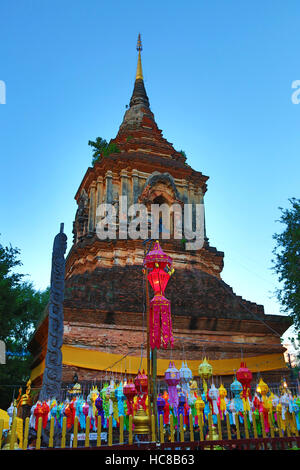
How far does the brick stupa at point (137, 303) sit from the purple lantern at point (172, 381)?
4.00 m

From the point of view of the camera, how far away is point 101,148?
75.5ft

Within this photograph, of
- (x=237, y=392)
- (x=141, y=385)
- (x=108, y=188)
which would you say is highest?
(x=108, y=188)

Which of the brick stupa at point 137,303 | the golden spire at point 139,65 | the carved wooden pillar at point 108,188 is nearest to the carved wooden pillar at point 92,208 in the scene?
the brick stupa at point 137,303

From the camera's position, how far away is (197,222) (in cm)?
2095

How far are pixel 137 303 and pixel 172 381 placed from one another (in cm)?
590

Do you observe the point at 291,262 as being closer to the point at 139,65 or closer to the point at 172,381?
the point at 172,381

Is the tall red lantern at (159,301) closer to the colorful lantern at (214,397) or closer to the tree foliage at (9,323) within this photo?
the colorful lantern at (214,397)

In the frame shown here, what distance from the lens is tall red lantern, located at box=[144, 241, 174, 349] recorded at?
669 cm

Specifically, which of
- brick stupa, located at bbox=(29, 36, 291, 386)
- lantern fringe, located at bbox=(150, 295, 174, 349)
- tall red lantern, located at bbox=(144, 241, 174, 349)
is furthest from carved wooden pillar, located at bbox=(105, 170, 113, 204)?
lantern fringe, located at bbox=(150, 295, 174, 349)

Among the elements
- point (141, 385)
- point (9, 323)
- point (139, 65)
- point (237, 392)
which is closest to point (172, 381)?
point (141, 385)

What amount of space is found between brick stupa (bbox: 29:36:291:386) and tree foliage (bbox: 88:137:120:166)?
0.46m

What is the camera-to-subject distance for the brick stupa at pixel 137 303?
12.8 m

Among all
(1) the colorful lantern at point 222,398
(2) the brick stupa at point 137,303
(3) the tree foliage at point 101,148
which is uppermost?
(3) the tree foliage at point 101,148

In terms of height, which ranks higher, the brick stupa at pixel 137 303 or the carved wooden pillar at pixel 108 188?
the carved wooden pillar at pixel 108 188
